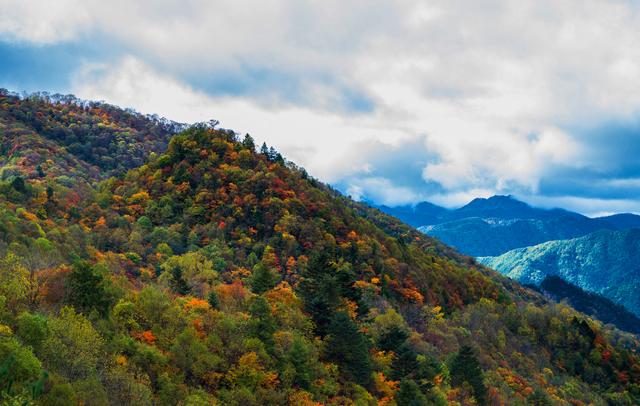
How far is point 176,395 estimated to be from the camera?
43.8m

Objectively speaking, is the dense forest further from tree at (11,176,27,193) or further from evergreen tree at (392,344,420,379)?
tree at (11,176,27,193)

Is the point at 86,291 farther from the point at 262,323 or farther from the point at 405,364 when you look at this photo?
the point at 405,364

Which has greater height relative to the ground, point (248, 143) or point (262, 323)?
point (248, 143)

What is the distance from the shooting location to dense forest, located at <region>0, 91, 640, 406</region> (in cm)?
4434

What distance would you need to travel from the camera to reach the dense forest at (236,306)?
44.3 meters

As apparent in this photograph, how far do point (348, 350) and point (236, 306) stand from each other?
13909mm

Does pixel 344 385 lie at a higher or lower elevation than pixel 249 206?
lower

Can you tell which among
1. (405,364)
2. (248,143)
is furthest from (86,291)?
(248,143)

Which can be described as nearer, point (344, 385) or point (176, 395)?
point (176, 395)

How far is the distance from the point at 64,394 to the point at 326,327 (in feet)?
135

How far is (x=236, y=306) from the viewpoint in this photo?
68.7 meters

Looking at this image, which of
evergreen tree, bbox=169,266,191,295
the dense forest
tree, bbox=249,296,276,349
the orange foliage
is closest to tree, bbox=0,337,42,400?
the dense forest

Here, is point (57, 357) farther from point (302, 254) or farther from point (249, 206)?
point (249, 206)

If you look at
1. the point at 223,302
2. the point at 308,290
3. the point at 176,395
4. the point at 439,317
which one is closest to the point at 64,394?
the point at 176,395
